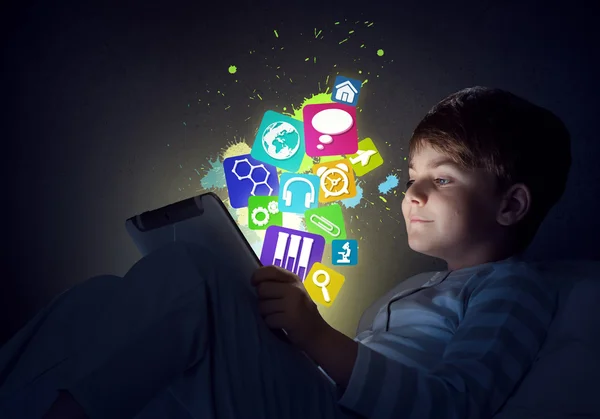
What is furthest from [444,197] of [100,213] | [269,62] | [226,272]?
[100,213]

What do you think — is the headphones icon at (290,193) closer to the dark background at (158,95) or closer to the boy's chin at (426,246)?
the dark background at (158,95)

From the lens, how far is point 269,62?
1.60 metres

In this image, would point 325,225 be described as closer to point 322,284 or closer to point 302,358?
point 322,284

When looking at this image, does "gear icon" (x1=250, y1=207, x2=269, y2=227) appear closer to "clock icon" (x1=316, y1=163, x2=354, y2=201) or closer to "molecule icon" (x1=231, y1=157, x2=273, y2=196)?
"molecule icon" (x1=231, y1=157, x2=273, y2=196)

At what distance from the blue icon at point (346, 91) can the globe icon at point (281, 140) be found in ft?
0.61

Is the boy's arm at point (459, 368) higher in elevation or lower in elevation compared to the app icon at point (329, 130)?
lower

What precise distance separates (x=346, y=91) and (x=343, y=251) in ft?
1.76

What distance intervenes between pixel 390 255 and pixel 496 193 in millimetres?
674

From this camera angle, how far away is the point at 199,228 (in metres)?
0.94

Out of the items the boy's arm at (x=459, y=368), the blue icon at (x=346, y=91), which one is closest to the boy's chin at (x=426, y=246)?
the boy's arm at (x=459, y=368)

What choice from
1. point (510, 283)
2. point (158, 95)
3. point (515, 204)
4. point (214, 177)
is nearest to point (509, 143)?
point (515, 204)

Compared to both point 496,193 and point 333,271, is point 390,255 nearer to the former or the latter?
point 333,271

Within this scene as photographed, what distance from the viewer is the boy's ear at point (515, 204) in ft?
3.15

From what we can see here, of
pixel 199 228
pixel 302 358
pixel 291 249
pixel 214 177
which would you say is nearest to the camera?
pixel 302 358
